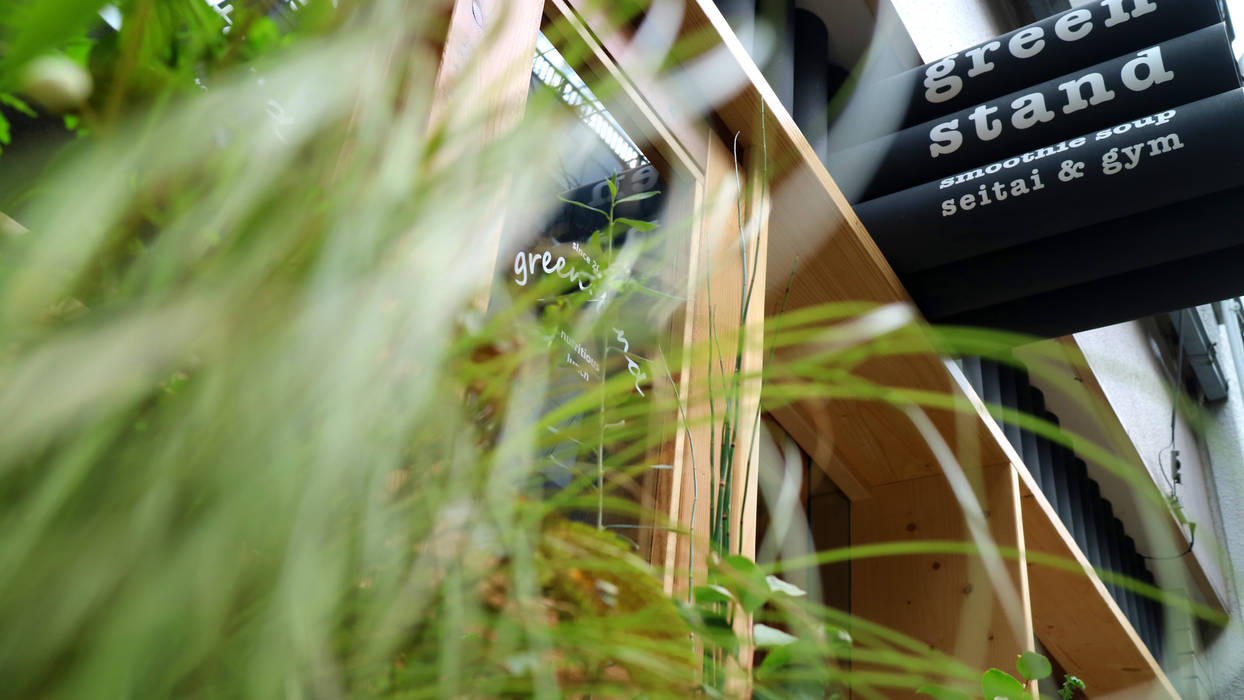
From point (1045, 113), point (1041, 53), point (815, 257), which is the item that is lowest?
point (815, 257)

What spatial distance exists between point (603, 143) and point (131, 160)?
0.84 metres

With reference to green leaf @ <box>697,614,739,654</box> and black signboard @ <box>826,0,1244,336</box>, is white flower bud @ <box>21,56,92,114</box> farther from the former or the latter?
black signboard @ <box>826,0,1244,336</box>

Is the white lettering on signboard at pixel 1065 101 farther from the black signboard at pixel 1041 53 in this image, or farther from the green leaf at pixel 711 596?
the green leaf at pixel 711 596

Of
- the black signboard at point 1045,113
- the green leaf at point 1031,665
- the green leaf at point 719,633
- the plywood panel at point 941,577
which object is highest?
the black signboard at point 1045,113

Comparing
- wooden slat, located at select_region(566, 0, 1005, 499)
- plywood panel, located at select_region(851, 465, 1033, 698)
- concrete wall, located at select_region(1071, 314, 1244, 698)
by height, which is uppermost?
concrete wall, located at select_region(1071, 314, 1244, 698)

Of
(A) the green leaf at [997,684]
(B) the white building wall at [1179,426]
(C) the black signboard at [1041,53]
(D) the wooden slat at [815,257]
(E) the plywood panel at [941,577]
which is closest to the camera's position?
(A) the green leaf at [997,684]

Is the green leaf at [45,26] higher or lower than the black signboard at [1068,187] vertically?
lower

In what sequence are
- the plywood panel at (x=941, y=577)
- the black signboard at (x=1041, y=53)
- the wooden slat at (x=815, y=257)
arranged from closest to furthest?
the wooden slat at (x=815, y=257) < the black signboard at (x=1041, y=53) < the plywood panel at (x=941, y=577)

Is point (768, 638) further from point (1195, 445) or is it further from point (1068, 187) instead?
point (1195, 445)

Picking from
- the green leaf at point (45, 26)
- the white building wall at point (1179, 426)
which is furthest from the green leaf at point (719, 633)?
the white building wall at point (1179, 426)

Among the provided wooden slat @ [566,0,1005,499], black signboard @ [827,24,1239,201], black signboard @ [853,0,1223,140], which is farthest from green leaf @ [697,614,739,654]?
A: black signboard @ [853,0,1223,140]

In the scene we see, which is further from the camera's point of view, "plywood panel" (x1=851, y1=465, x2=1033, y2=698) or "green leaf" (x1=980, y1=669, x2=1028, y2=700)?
"plywood panel" (x1=851, y1=465, x2=1033, y2=698)

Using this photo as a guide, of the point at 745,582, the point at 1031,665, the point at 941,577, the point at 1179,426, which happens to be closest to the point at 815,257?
the point at 941,577

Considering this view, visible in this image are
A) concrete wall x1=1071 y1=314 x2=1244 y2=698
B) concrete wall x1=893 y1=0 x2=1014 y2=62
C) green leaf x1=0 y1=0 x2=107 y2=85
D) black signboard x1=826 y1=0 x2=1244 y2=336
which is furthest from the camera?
concrete wall x1=1071 y1=314 x2=1244 y2=698
